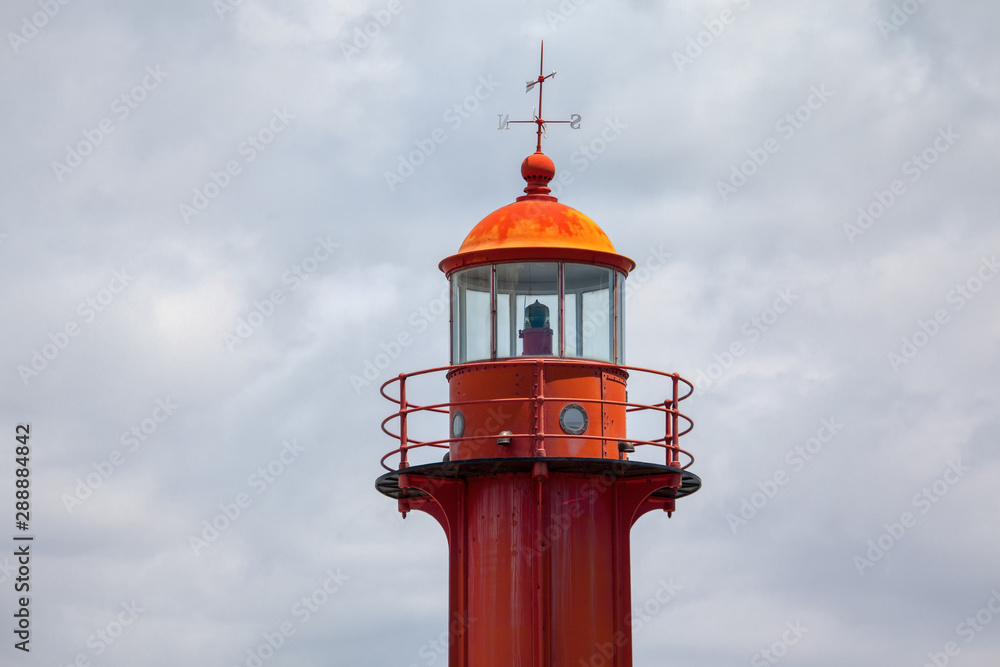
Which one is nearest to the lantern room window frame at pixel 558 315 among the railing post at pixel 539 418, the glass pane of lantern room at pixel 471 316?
the glass pane of lantern room at pixel 471 316

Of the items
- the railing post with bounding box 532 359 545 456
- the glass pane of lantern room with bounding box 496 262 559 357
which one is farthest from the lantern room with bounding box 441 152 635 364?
the railing post with bounding box 532 359 545 456

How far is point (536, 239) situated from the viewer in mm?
32312

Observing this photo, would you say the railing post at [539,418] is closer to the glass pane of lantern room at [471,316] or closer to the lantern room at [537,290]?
the lantern room at [537,290]

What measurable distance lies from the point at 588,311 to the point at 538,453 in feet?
9.59

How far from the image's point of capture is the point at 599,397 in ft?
105

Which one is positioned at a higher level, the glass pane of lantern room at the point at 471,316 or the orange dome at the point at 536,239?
the orange dome at the point at 536,239

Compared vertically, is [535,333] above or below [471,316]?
below

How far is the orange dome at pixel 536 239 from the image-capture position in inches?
1267

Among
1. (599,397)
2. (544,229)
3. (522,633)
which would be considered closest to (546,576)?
(522,633)

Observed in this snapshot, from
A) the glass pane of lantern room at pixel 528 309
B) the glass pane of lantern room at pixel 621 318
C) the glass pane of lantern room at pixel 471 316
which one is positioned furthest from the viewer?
the glass pane of lantern room at pixel 621 318

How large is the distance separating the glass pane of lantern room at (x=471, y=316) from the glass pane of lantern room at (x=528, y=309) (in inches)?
9.9

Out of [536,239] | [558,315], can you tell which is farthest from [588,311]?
[536,239]

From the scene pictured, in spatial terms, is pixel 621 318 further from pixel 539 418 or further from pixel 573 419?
pixel 539 418

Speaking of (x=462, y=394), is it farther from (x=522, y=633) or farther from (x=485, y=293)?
(x=522, y=633)
